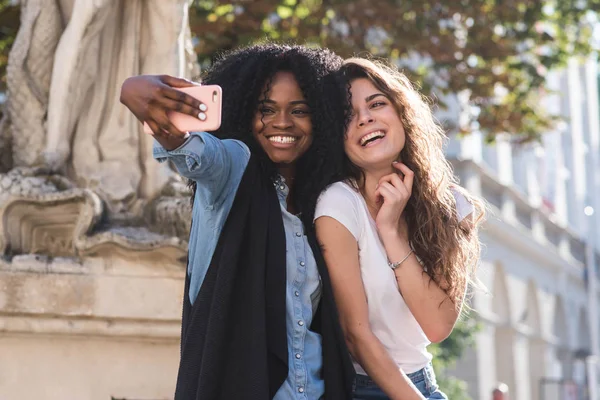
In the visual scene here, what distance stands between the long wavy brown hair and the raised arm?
0.96ft

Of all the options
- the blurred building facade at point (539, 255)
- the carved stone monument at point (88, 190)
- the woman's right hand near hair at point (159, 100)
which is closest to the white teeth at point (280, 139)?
the woman's right hand near hair at point (159, 100)

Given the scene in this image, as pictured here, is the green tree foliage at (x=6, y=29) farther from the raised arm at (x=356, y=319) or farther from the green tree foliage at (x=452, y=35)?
the raised arm at (x=356, y=319)

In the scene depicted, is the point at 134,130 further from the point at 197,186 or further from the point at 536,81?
the point at 536,81

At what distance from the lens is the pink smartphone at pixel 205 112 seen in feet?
11.0

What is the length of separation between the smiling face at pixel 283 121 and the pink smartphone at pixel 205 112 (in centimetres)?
65

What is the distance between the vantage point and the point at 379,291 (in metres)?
4.03

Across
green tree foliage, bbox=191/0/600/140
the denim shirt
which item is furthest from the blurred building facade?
the denim shirt

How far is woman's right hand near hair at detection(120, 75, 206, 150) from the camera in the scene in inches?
132

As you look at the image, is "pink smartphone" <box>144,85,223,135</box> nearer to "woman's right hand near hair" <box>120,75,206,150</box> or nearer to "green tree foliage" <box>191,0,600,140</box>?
"woman's right hand near hair" <box>120,75,206,150</box>

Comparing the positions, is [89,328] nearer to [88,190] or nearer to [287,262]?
[88,190]

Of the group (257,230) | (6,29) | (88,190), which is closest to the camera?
(257,230)

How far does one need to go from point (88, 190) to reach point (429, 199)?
207cm

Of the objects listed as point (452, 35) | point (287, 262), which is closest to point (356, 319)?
point (287, 262)

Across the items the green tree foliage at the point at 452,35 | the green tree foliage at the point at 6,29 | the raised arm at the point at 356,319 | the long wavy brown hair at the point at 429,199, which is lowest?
the raised arm at the point at 356,319
